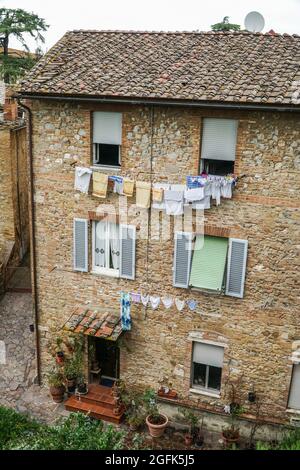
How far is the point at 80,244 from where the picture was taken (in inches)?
555

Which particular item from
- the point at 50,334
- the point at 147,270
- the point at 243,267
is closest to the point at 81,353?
the point at 50,334

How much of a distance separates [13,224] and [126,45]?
9.60 metres

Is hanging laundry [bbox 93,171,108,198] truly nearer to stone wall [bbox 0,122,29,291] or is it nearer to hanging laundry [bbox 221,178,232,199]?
hanging laundry [bbox 221,178,232,199]

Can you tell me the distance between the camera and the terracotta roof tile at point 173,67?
38.3 feet

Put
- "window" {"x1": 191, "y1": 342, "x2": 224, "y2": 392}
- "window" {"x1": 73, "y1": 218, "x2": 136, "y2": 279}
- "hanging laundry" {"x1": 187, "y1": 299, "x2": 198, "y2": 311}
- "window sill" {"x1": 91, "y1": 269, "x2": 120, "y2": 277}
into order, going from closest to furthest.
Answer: "hanging laundry" {"x1": 187, "y1": 299, "x2": 198, "y2": 311} < "window" {"x1": 191, "y1": 342, "x2": 224, "y2": 392} < "window" {"x1": 73, "y1": 218, "x2": 136, "y2": 279} < "window sill" {"x1": 91, "y1": 269, "x2": 120, "y2": 277}

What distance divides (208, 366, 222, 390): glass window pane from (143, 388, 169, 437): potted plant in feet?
5.40

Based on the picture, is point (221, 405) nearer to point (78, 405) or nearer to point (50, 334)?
point (78, 405)

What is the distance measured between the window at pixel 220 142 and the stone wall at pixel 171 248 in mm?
208

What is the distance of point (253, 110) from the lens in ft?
37.4

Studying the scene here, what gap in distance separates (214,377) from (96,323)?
378 centimetres

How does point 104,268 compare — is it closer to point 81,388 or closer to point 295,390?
point 81,388

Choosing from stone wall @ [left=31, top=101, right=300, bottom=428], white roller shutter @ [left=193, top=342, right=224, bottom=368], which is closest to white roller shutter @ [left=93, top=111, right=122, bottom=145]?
stone wall @ [left=31, top=101, right=300, bottom=428]

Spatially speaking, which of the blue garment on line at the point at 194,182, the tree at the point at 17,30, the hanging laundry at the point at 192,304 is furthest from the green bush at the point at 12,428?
the tree at the point at 17,30

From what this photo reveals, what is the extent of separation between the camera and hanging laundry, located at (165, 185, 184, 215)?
1255 centimetres
